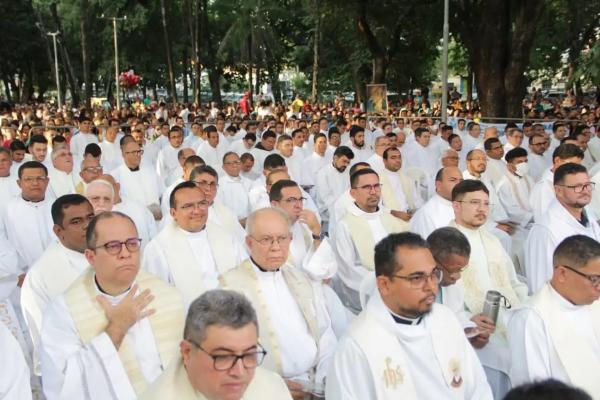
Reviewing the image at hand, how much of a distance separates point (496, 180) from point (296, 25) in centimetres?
3506

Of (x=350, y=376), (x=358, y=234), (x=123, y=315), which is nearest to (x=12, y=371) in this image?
(x=123, y=315)

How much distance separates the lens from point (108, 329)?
3357mm

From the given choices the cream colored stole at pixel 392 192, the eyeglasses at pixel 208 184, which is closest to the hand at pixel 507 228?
the cream colored stole at pixel 392 192

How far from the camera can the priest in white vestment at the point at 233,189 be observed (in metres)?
8.78

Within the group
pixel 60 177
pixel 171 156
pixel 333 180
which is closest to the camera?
pixel 60 177

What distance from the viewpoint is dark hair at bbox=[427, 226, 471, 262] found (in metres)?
4.19

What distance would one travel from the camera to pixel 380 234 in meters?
6.19

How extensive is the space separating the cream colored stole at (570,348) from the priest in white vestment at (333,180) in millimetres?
6260

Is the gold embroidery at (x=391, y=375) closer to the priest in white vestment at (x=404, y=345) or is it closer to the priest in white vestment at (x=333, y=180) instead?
the priest in white vestment at (x=404, y=345)

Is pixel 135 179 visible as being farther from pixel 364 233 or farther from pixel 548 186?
pixel 548 186

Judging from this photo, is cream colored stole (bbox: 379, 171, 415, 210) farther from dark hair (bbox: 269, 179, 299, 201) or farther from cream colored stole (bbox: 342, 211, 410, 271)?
dark hair (bbox: 269, 179, 299, 201)

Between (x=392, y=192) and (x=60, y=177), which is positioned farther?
(x=392, y=192)

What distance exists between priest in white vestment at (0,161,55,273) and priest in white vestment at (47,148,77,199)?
1417 mm

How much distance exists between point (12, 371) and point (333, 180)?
7.41m
